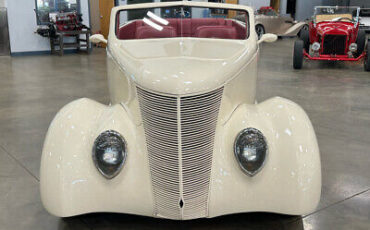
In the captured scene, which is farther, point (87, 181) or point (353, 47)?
point (353, 47)

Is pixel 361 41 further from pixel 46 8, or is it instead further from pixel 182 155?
pixel 46 8

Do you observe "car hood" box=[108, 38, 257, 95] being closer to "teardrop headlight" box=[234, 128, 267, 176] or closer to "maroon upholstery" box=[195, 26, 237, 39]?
"maroon upholstery" box=[195, 26, 237, 39]

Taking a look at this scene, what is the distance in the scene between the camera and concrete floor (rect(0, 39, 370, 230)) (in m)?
2.54

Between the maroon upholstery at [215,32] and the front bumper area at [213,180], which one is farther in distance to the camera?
the maroon upholstery at [215,32]

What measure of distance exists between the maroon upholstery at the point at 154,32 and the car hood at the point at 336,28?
665 cm

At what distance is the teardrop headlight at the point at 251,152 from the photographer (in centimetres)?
222

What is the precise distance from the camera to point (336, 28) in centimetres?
887

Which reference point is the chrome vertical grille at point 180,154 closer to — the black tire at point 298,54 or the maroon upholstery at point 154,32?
the maroon upholstery at point 154,32

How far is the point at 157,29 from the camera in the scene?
3270mm

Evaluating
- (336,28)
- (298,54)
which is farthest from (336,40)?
(298,54)

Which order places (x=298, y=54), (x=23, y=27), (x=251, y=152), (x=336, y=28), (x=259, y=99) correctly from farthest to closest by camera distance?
(x=23, y=27) < (x=336, y=28) < (x=298, y=54) < (x=259, y=99) < (x=251, y=152)

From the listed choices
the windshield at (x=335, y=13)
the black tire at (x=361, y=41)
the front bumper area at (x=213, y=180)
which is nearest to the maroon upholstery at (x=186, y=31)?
the front bumper area at (x=213, y=180)

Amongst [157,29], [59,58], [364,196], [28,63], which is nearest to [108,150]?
[157,29]

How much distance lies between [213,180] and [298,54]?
7104 mm
